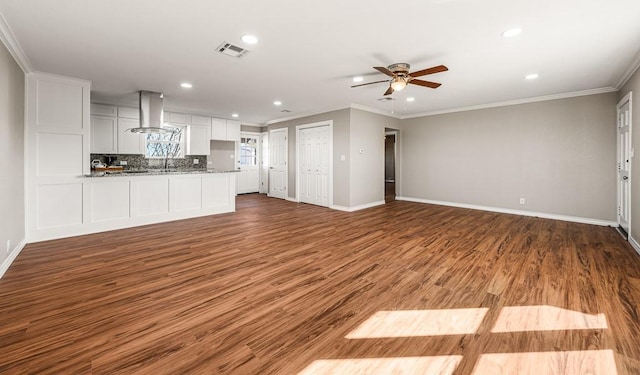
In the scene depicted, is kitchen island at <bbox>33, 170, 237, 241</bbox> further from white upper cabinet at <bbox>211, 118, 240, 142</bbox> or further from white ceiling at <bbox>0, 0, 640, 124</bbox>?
white upper cabinet at <bbox>211, 118, 240, 142</bbox>

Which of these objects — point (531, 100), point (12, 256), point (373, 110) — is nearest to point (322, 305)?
point (12, 256)

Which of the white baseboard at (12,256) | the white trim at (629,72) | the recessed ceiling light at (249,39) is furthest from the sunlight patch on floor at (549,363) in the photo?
the white baseboard at (12,256)

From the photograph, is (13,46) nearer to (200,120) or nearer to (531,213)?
(200,120)

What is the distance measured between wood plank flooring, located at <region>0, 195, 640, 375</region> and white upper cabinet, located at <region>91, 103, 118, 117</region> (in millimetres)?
3247

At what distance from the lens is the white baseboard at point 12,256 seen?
110 inches

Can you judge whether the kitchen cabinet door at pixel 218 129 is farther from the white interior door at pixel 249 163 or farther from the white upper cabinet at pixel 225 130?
the white interior door at pixel 249 163

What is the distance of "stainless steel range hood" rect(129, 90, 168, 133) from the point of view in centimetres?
508

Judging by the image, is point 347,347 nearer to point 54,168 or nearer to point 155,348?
point 155,348

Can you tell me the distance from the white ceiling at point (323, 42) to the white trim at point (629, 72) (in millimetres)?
55

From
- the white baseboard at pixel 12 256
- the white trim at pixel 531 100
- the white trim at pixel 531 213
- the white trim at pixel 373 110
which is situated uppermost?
the white trim at pixel 373 110

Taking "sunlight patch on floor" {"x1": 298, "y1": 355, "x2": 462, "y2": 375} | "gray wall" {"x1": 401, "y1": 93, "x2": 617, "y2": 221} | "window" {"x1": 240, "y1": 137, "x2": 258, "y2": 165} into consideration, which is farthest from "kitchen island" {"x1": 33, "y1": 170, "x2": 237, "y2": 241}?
"gray wall" {"x1": 401, "y1": 93, "x2": 617, "y2": 221}

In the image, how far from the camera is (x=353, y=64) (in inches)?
146

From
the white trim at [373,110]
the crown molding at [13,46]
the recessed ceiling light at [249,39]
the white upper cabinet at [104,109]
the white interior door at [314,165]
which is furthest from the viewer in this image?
the white interior door at [314,165]

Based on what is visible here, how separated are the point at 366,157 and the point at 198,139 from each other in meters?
4.50
